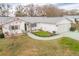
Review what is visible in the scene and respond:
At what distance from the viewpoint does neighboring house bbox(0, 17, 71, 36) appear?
115 cm

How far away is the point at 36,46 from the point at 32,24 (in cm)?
13

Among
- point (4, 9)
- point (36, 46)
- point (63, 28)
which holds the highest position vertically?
point (4, 9)

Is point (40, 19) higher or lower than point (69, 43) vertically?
higher

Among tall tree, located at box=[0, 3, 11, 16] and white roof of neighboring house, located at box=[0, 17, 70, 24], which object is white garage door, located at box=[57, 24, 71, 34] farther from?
tall tree, located at box=[0, 3, 11, 16]

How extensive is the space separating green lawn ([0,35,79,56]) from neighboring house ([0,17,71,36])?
1.9 inches

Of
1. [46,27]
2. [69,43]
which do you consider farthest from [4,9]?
[69,43]

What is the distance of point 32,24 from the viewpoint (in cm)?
116

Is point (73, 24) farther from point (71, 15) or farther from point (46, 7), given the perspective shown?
point (46, 7)

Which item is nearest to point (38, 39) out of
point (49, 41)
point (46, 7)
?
point (49, 41)

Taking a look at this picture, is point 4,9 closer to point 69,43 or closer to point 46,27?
point 46,27

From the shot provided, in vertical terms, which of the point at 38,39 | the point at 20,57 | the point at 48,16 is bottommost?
the point at 20,57

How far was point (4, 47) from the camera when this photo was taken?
1.16m

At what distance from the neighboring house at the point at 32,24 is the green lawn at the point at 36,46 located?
5cm

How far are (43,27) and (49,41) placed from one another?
0.09 metres
